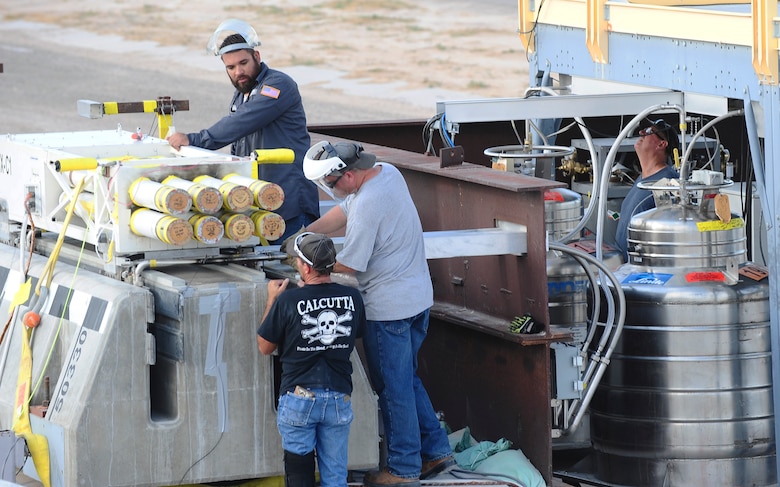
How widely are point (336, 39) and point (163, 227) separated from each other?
94.6ft

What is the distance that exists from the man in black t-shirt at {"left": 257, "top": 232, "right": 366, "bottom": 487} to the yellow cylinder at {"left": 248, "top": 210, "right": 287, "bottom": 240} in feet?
1.02

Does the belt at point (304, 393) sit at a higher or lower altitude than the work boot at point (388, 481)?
higher

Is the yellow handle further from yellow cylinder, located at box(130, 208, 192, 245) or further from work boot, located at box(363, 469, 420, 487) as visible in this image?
work boot, located at box(363, 469, 420, 487)

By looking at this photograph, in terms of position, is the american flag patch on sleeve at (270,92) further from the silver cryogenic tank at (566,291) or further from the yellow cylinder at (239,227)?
the silver cryogenic tank at (566,291)

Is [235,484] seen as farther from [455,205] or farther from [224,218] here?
[455,205]

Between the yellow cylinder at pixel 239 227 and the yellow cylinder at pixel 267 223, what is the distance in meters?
0.05

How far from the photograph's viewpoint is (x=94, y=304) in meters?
6.80

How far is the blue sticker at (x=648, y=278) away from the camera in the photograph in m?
8.00

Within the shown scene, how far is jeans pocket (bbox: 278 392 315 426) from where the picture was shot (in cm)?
651

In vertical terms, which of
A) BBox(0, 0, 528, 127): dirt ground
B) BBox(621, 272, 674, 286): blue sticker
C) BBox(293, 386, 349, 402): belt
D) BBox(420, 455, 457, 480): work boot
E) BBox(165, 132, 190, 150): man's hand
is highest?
BBox(0, 0, 528, 127): dirt ground

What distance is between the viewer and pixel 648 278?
26.4 ft

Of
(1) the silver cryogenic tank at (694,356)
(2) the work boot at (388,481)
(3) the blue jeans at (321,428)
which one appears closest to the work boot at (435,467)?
(2) the work boot at (388,481)

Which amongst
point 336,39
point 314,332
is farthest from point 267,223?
point 336,39

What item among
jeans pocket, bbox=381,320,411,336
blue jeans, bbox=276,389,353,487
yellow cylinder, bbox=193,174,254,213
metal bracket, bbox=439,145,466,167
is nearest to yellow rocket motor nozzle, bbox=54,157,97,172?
yellow cylinder, bbox=193,174,254,213
